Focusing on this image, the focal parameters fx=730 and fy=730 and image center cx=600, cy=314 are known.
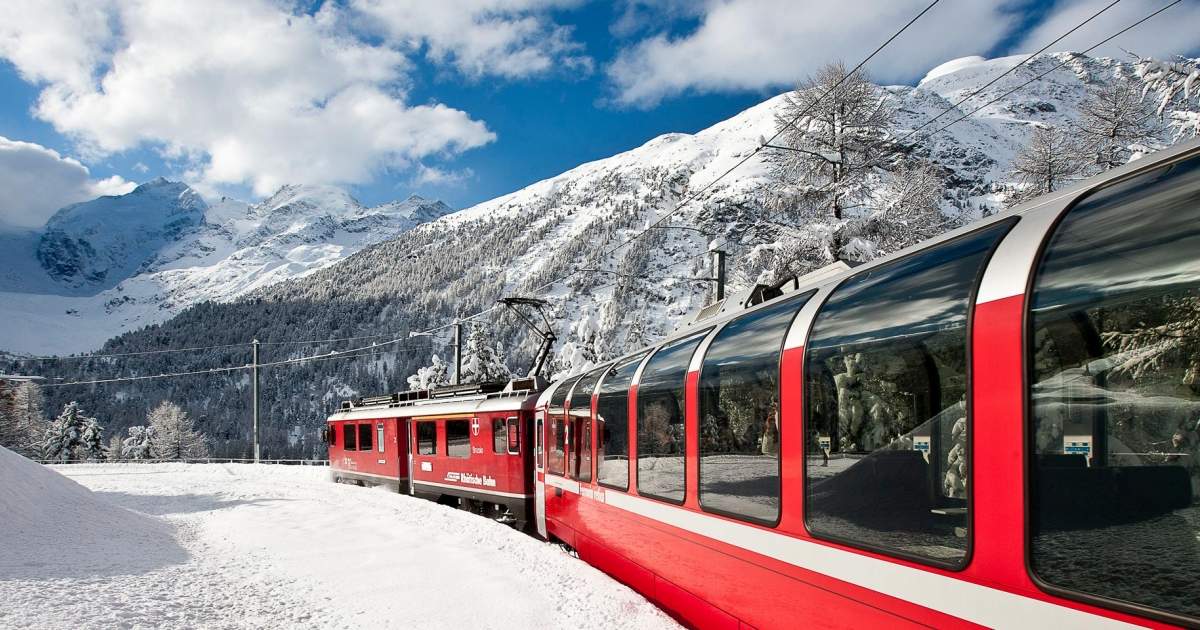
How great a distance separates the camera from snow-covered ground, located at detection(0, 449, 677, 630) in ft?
22.4

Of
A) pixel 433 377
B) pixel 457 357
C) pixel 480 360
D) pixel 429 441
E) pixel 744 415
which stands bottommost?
pixel 433 377

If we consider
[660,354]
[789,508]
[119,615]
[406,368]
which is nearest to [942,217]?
[660,354]

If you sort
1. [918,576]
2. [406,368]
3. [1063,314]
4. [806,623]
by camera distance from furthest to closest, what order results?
1. [406,368]
2. [806,623]
3. [918,576]
4. [1063,314]

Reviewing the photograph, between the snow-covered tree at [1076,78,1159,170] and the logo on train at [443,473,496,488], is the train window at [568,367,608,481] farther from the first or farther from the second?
the snow-covered tree at [1076,78,1159,170]

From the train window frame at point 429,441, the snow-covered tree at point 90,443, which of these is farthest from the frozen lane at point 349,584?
the snow-covered tree at point 90,443

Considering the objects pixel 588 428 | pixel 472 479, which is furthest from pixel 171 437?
pixel 588 428

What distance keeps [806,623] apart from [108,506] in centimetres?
1302

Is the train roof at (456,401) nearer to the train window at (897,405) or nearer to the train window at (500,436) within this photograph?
the train window at (500,436)

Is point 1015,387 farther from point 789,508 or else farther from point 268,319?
point 268,319

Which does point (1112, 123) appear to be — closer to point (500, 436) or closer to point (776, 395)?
point (500, 436)

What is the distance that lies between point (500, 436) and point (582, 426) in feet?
18.6

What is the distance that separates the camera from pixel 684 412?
6508 millimetres

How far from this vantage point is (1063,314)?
111 inches

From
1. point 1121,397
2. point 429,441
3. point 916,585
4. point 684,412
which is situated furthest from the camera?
point 429,441
